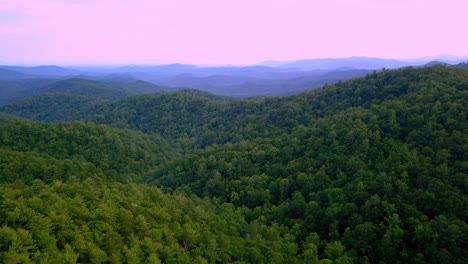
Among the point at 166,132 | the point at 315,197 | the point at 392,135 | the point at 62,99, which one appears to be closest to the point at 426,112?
the point at 392,135

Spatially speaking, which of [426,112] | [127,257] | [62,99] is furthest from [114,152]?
[62,99]

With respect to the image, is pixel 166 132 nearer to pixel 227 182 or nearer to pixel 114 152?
pixel 114 152

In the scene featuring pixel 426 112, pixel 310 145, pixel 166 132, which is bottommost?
pixel 166 132

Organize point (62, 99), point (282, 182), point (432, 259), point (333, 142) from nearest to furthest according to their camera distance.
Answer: point (432, 259), point (282, 182), point (333, 142), point (62, 99)

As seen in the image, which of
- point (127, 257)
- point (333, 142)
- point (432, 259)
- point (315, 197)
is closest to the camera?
point (127, 257)

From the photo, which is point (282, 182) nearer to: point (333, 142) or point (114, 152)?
point (333, 142)

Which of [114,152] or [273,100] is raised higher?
[273,100]

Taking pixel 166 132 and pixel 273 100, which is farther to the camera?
pixel 166 132
